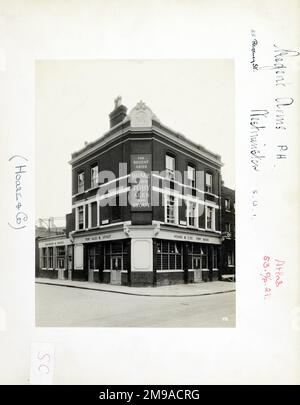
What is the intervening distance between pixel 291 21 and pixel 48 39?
202 cm

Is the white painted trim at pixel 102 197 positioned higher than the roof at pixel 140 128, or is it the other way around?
the roof at pixel 140 128

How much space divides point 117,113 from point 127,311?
1.72m

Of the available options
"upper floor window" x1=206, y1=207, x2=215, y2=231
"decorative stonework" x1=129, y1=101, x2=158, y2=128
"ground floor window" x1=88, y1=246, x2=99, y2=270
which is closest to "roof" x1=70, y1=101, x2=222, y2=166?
"decorative stonework" x1=129, y1=101, x2=158, y2=128

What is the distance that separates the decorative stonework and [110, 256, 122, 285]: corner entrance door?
4.23 feet

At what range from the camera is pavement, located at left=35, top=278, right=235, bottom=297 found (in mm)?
3506

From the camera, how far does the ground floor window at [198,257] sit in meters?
3.97

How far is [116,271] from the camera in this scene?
3812 mm

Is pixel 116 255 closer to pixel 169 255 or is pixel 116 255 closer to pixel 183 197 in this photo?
pixel 169 255

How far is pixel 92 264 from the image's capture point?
388 cm

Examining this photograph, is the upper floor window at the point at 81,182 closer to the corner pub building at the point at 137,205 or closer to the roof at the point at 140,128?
the corner pub building at the point at 137,205

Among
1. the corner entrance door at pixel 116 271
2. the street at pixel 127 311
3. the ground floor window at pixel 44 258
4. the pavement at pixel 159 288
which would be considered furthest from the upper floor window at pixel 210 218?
the ground floor window at pixel 44 258

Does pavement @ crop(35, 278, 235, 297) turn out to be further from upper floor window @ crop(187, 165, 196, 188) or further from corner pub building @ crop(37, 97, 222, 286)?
upper floor window @ crop(187, 165, 196, 188)

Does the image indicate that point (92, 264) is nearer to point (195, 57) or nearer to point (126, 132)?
point (126, 132)

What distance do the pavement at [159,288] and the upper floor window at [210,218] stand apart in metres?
0.53
